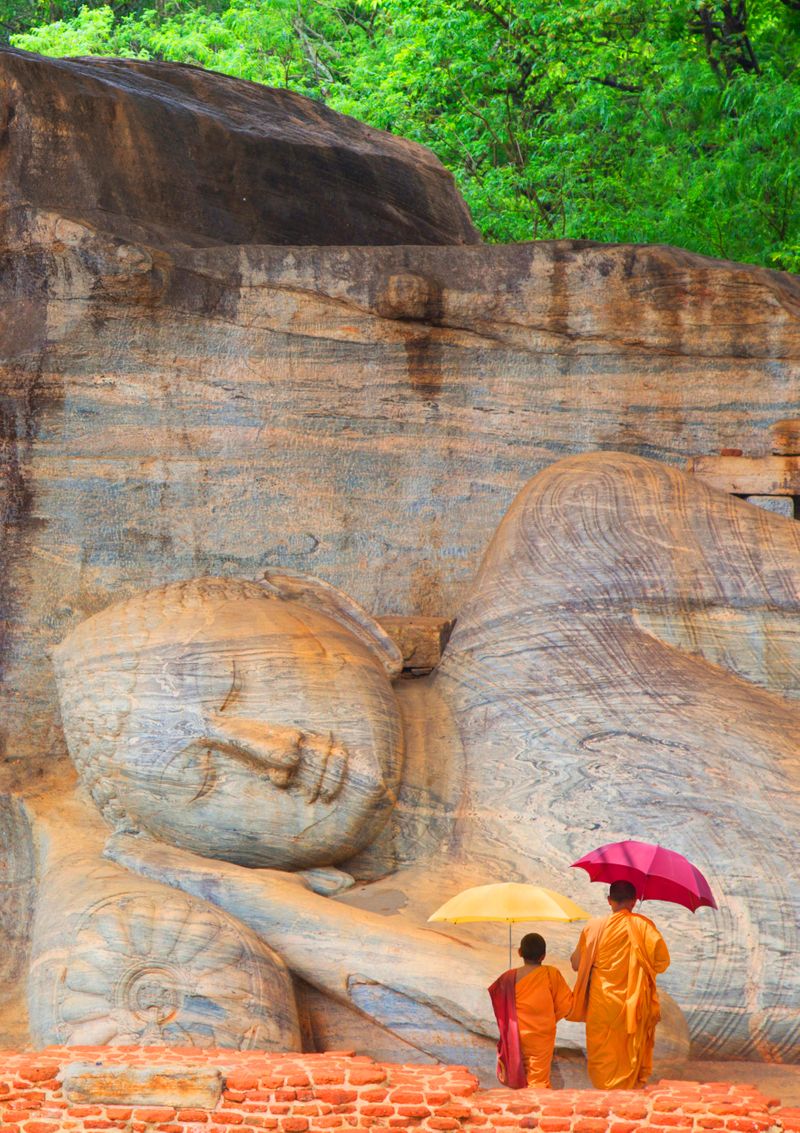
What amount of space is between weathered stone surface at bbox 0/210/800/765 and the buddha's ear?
0.54m

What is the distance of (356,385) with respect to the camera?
6.66 m

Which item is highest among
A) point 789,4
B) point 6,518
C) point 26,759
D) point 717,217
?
point 789,4

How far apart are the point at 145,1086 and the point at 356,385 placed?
133 inches

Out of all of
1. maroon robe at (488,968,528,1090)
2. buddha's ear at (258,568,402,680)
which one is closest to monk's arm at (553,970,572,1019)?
maroon robe at (488,968,528,1090)

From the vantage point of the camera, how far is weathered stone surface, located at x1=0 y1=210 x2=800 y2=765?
21.2 ft

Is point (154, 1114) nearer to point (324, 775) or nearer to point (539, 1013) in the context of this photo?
point (539, 1013)

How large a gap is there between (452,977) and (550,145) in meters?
11.4

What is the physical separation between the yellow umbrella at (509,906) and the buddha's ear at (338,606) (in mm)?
1488

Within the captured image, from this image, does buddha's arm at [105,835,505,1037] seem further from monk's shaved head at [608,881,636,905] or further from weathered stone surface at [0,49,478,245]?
weathered stone surface at [0,49,478,245]

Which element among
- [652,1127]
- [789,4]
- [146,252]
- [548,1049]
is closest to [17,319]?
[146,252]

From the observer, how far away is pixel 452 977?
4.72 m

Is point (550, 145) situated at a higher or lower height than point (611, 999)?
higher

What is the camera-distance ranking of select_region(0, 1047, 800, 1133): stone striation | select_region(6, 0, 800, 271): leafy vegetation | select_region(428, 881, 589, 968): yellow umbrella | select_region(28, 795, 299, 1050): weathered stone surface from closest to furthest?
select_region(0, 1047, 800, 1133): stone striation → select_region(428, 881, 589, 968): yellow umbrella → select_region(28, 795, 299, 1050): weathered stone surface → select_region(6, 0, 800, 271): leafy vegetation

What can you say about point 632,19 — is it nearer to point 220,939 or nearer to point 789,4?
point 789,4
